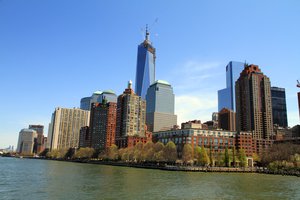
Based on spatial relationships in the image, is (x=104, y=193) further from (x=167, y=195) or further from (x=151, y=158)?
(x=151, y=158)

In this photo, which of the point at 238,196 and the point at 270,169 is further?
the point at 270,169

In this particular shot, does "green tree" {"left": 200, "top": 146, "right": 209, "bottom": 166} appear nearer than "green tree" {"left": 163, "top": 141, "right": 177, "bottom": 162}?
Yes

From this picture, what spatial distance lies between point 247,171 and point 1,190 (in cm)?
12796

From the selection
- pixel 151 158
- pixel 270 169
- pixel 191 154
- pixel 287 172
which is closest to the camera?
pixel 287 172

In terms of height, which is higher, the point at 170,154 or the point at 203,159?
the point at 170,154

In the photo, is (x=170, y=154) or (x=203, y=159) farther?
(x=170, y=154)

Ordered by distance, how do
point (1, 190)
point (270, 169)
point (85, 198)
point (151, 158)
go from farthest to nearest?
point (151, 158) < point (270, 169) < point (1, 190) < point (85, 198)

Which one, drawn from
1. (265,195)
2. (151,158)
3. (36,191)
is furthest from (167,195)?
(151,158)

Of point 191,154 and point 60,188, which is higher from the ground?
point 191,154

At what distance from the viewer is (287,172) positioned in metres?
139

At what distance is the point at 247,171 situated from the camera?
536 feet

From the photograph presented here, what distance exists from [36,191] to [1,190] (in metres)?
8.76

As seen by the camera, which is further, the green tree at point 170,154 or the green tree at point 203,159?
the green tree at point 170,154

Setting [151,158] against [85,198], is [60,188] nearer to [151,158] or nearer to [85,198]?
[85,198]
